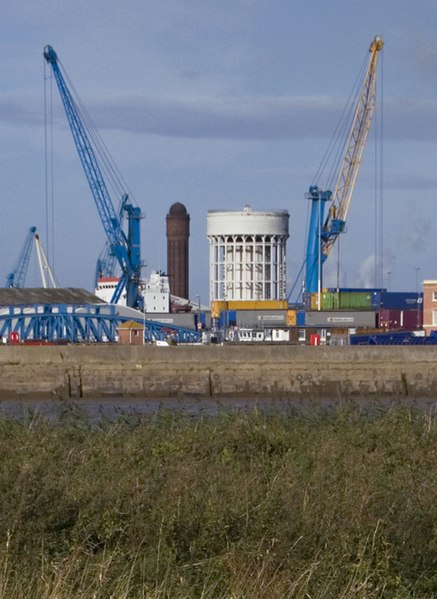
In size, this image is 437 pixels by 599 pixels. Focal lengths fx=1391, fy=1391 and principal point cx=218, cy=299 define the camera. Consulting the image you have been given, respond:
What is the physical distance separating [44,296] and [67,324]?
14650 millimetres

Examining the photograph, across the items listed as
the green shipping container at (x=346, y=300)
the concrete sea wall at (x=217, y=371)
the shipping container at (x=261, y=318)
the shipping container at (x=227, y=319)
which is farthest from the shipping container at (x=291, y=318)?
the concrete sea wall at (x=217, y=371)

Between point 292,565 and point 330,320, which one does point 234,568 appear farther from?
point 330,320

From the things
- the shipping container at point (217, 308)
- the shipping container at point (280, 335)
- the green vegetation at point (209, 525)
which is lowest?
the green vegetation at point (209, 525)

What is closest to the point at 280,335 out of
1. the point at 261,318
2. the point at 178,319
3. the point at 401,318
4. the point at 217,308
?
the point at 261,318

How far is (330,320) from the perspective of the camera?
117000 millimetres

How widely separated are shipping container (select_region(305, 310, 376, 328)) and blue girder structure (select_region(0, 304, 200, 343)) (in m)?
10.1

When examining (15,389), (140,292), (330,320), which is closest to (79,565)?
(15,389)

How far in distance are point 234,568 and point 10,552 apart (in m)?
2.50

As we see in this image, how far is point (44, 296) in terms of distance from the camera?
12800 cm

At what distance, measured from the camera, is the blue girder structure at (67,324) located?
365ft

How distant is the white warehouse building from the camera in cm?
14850

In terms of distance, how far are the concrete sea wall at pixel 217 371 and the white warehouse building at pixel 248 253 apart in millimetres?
88034

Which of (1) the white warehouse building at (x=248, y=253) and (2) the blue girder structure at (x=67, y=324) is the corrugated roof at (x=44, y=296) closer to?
(2) the blue girder structure at (x=67, y=324)

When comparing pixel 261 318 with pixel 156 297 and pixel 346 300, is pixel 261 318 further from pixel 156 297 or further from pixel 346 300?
pixel 156 297
